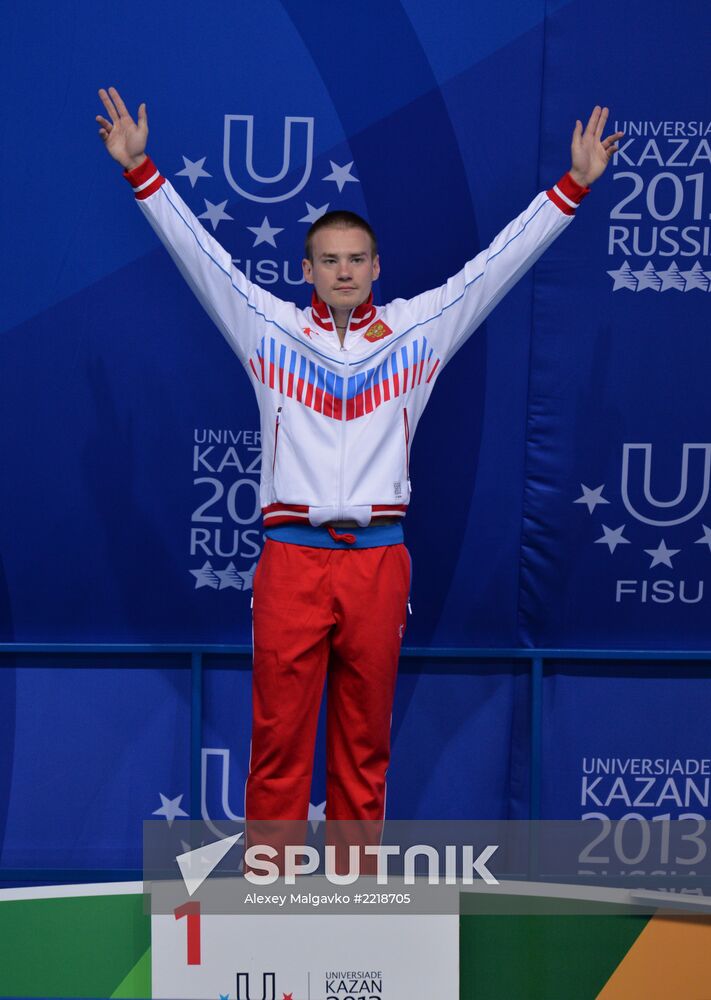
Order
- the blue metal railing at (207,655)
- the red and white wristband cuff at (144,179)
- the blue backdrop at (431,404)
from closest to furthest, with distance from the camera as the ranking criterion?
1. the red and white wristband cuff at (144,179)
2. the blue backdrop at (431,404)
3. the blue metal railing at (207,655)

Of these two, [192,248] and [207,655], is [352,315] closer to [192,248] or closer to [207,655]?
[192,248]

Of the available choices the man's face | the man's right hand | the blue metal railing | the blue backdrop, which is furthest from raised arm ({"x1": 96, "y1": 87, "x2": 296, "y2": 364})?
the blue metal railing

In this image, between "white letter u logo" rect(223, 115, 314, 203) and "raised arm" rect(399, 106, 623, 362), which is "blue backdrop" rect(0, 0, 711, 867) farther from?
"raised arm" rect(399, 106, 623, 362)

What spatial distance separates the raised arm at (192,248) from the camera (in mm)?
2305

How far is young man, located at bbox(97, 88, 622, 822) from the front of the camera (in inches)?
91.2

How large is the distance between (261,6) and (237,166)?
376mm

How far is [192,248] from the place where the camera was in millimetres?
2330

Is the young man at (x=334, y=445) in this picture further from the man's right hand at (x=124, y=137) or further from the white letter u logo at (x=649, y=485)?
the white letter u logo at (x=649, y=485)

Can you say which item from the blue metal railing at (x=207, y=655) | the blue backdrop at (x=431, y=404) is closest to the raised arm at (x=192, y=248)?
the blue backdrop at (x=431, y=404)

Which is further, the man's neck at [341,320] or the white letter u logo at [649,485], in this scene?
the white letter u logo at [649,485]

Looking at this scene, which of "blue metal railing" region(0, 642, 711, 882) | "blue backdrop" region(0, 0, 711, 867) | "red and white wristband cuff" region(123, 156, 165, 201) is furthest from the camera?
"blue metal railing" region(0, 642, 711, 882)

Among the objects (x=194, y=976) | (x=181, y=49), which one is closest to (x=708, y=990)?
(x=194, y=976)

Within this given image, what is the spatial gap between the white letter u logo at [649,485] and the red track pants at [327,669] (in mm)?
752

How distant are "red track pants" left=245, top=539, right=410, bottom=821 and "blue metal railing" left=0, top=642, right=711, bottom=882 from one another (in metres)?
0.50
